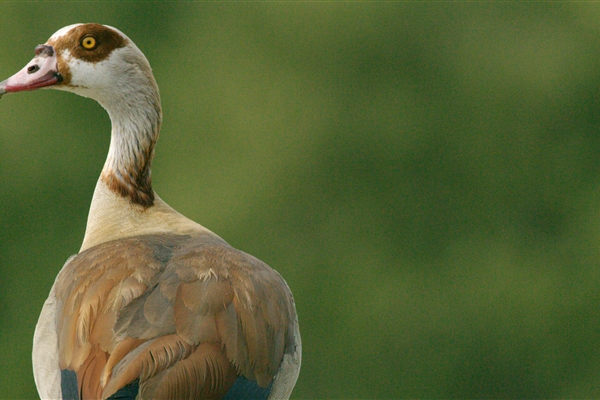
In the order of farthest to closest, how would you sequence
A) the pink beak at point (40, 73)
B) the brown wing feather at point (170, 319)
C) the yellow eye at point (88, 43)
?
the yellow eye at point (88, 43) < the pink beak at point (40, 73) < the brown wing feather at point (170, 319)

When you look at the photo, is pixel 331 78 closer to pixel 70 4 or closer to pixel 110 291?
pixel 70 4

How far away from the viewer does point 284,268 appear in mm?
16109

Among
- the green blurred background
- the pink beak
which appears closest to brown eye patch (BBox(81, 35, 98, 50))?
the pink beak

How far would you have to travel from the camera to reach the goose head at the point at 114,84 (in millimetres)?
4797

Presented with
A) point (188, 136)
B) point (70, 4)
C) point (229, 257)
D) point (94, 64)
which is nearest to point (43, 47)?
point (94, 64)

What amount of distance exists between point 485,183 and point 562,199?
138cm

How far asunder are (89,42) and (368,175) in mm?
13592

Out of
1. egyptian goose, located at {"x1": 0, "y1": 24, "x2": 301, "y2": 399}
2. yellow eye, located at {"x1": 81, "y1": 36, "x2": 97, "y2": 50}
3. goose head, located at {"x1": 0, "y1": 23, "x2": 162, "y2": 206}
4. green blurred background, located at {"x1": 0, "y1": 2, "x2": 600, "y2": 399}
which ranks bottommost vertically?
green blurred background, located at {"x1": 0, "y1": 2, "x2": 600, "y2": 399}

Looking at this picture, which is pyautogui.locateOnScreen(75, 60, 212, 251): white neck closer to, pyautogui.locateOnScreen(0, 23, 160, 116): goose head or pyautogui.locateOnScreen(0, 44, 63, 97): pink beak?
pyautogui.locateOnScreen(0, 23, 160, 116): goose head

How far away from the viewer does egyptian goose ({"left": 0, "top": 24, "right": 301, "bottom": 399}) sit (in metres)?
3.54

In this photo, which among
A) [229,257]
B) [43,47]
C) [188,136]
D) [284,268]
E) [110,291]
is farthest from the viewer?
[188,136]

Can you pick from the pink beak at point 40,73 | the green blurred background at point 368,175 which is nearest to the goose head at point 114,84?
the pink beak at point 40,73

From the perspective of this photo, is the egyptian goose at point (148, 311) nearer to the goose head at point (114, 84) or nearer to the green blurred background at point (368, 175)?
the goose head at point (114, 84)

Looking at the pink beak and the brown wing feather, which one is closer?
the brown wing feather
